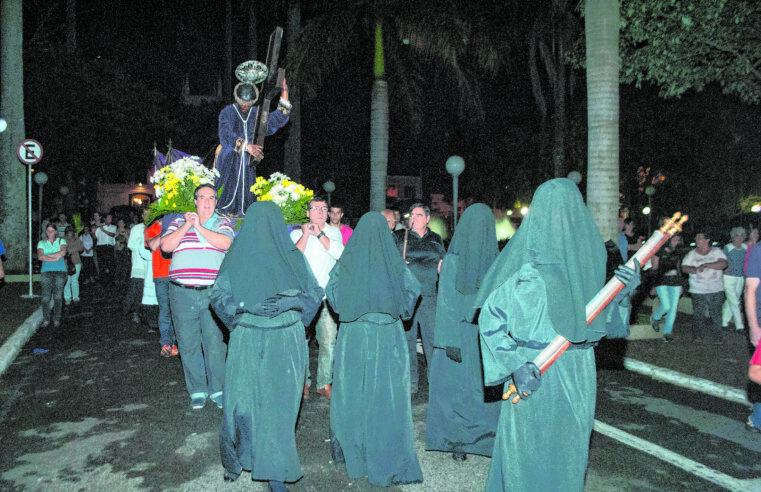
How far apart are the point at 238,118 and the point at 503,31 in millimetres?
12535

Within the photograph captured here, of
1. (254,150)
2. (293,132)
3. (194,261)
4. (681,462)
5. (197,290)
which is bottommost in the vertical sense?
(681,462)

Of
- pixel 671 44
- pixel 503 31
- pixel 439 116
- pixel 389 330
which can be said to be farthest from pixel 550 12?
pixel 389 330

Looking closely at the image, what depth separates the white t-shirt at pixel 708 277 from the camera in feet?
32.0

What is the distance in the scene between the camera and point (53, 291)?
10602 mm

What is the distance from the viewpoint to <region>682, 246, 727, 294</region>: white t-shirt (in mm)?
9758

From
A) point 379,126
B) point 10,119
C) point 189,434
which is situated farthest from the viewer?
point 10,119

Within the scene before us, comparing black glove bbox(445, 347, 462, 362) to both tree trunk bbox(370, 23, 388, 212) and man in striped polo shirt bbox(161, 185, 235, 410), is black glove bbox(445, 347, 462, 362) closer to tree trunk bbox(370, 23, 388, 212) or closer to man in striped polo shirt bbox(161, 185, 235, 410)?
man in striped polo shirt bbox(161, 185, 235, 410)

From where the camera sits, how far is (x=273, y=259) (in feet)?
14.3

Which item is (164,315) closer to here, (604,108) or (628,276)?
(628,276)

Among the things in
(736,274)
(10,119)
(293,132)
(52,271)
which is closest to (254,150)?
(52,271)

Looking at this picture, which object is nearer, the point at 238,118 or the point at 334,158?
the point at 238,118

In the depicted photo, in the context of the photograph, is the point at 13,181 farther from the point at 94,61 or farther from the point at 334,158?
the point at 334,158

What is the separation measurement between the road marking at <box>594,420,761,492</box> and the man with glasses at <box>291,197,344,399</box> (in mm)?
2843

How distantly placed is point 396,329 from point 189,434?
88.1 inches
